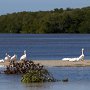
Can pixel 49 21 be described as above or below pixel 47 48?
above

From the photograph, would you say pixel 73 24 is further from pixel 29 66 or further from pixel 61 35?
pixel 29 66

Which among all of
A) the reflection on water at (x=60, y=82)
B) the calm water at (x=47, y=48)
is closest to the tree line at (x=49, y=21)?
the calm water at (x=47, y=48)

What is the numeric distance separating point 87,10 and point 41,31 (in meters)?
9.57

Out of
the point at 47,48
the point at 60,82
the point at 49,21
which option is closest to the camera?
the point at 60,82

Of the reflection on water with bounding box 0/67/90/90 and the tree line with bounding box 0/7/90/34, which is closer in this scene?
the reflection on water with bounding box 0/67/90/90

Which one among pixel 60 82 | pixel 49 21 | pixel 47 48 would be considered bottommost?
pixel 60 82

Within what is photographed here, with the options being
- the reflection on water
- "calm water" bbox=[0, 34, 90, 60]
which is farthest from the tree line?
the reflection on water

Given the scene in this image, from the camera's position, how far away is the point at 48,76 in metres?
27.8

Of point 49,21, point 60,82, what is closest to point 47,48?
point 60,82

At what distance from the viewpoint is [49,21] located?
398ft

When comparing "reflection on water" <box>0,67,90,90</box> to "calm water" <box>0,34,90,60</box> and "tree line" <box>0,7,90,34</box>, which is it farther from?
"tree line" <box>0,7,90,34</box>

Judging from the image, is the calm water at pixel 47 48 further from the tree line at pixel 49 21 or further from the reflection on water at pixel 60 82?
the reflection on water at pixel 60 82

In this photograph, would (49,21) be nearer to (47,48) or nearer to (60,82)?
(47,48)

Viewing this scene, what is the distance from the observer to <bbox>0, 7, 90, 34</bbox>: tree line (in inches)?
4779
